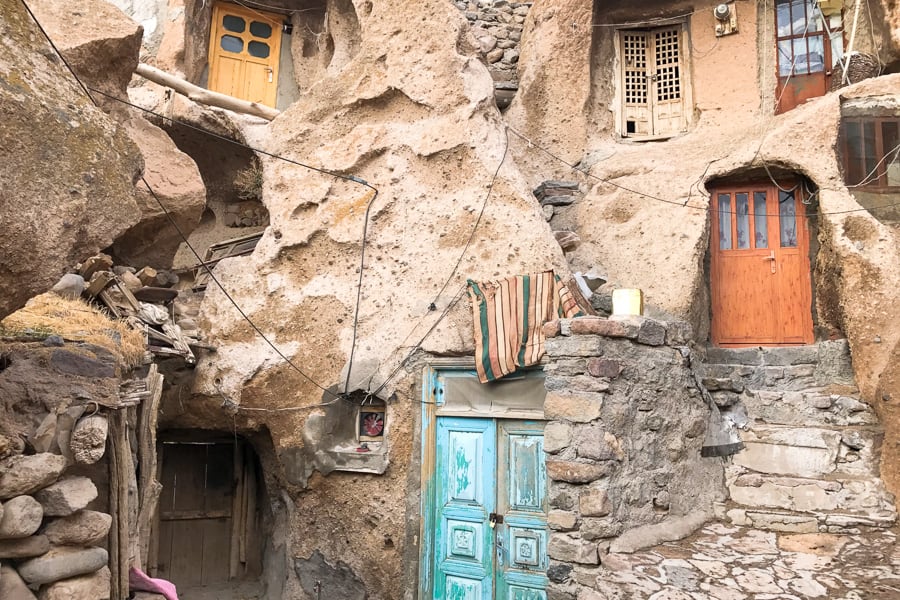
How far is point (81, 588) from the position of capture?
12.1ft

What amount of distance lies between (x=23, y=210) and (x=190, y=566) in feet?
26.9

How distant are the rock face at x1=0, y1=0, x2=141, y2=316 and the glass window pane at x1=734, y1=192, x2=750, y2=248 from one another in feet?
24.5

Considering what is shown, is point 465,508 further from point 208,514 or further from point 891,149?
point 891,149

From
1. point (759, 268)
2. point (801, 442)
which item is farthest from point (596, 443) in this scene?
point (759, 268)

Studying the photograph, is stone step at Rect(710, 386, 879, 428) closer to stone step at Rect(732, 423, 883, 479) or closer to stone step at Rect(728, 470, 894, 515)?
stone step at Rect(732, 423, 883, 479)

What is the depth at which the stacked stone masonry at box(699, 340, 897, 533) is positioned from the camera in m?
6.07

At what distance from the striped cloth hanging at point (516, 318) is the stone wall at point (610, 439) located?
2.74 ft

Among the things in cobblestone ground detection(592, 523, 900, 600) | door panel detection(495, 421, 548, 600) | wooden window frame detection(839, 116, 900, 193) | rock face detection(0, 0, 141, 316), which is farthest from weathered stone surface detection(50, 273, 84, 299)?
wooden window frame detection(839, 116, 900, 193)

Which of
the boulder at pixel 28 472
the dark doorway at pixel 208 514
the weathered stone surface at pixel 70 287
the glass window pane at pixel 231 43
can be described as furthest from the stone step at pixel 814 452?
the glass window pane at pixel 231 43

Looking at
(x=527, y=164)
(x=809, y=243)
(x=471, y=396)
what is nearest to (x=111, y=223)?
(x=471, y=396)

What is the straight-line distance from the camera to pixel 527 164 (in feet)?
31.5

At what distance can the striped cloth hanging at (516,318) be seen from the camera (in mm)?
6461

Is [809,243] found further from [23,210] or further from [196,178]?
[23,210]

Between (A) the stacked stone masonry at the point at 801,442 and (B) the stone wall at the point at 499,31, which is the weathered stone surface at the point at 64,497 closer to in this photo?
(A) the stacked stone masonry at the point at 801,442
